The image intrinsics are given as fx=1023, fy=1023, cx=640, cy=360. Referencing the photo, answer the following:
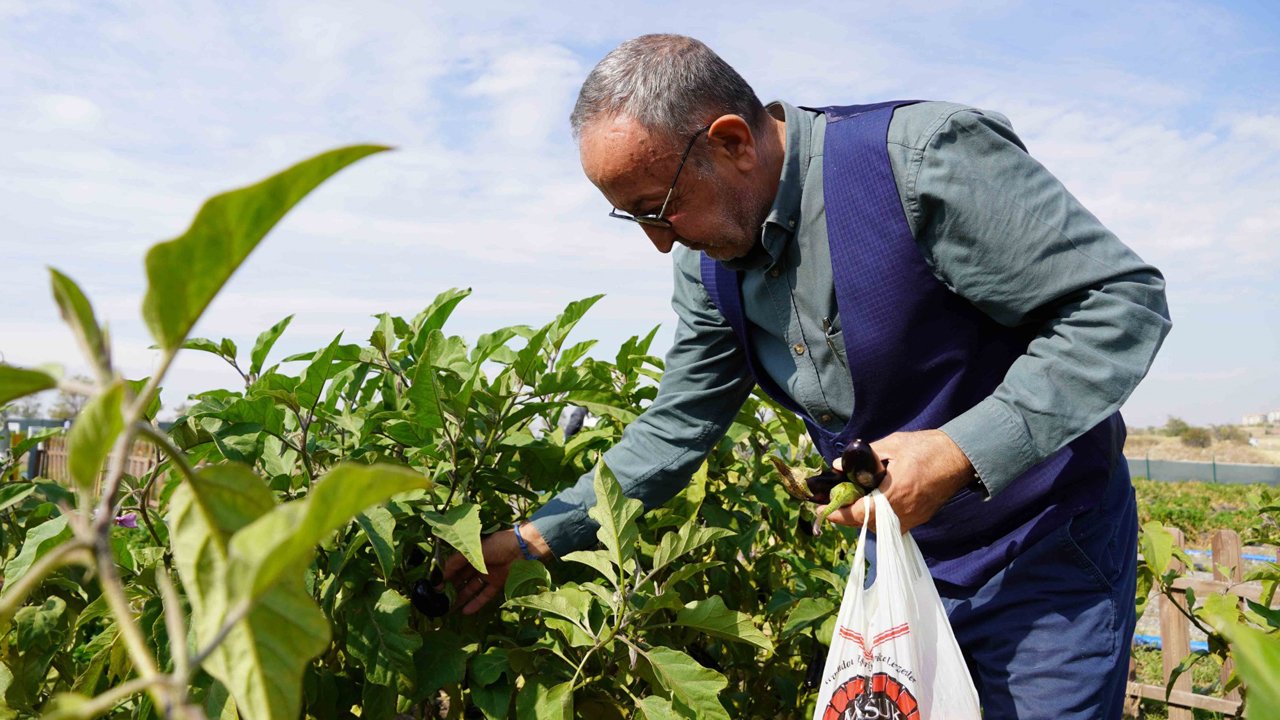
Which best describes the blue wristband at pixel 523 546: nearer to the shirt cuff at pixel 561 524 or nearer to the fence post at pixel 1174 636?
the shirt cuff at pixel 561 524

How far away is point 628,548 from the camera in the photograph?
1.83m

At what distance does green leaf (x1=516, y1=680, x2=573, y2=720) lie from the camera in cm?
175

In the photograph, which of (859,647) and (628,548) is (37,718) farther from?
(859,647)

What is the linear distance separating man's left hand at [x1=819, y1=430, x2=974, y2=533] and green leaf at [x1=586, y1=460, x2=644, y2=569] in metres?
0.39

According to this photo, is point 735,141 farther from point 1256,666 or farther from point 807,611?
point 1256,666

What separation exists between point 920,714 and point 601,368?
1.11 metres

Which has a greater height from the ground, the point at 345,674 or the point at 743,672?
the point at 345,674

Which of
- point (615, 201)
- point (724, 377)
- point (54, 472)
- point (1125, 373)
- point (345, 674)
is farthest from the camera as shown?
point (54, 472)

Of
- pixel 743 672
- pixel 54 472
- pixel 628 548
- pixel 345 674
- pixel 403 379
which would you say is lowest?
pixel 54 472

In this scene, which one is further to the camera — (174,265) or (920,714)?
(920,714)

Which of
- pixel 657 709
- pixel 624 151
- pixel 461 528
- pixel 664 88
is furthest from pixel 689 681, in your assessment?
pixel 664 88

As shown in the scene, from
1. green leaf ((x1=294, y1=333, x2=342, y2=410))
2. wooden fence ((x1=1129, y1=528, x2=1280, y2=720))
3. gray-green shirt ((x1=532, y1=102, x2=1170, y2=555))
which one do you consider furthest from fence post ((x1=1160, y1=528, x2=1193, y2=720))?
green leaf ((x1=294, y1=333, x2=342, y2=410))

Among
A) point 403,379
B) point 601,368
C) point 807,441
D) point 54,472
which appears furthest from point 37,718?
point 54,472

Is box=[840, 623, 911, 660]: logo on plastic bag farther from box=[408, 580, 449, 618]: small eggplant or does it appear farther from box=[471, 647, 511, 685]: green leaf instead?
box=[408, 580, 449, 618]: small eggplant
